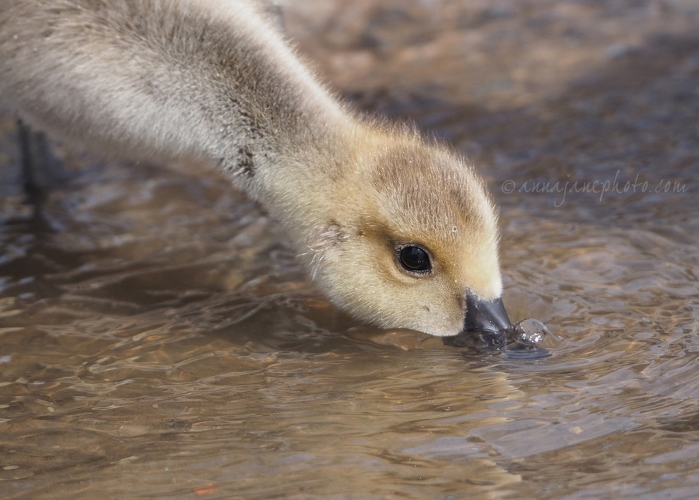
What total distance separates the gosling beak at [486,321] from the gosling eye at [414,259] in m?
0.17

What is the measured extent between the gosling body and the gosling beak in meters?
0.08

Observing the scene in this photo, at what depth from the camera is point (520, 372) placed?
300 centimetres

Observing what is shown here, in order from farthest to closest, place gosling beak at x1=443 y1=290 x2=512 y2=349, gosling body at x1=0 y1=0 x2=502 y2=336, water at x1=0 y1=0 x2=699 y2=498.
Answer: gosling body at x1=0 y1=0 x2=502 y2=336, gosling beak at x1=443 y1=290 x2=512 y2=349, water at x1=0 y1=0 x2=699 y2=498

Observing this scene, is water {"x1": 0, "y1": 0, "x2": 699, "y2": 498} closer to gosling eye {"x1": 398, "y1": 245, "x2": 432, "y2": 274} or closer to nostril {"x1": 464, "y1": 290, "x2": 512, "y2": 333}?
nostril {"x1": 464, "y1": 290, "x2": 512, "y2": 333}

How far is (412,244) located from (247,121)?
0.84m

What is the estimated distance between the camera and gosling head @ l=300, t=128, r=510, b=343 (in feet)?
10.5

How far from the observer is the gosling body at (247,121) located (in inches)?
Answer: 131

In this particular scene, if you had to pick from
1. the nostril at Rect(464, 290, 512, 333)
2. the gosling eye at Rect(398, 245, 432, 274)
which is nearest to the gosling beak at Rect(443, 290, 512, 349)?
the nostril at Rect(464, 290, 512, 333)

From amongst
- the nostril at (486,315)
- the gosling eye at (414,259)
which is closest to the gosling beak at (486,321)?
the nostril at (486,315)

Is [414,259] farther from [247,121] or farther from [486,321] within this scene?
[247,121]

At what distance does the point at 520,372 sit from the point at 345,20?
481cm

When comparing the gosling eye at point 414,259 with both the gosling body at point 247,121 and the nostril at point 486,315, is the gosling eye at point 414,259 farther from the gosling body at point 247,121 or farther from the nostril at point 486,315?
the nostril at point 486,315

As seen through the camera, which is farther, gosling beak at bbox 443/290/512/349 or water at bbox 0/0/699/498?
gosling beak at bbox 443/290/512/349

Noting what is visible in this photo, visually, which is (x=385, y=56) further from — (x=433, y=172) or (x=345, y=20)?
(x=433, y=172)
